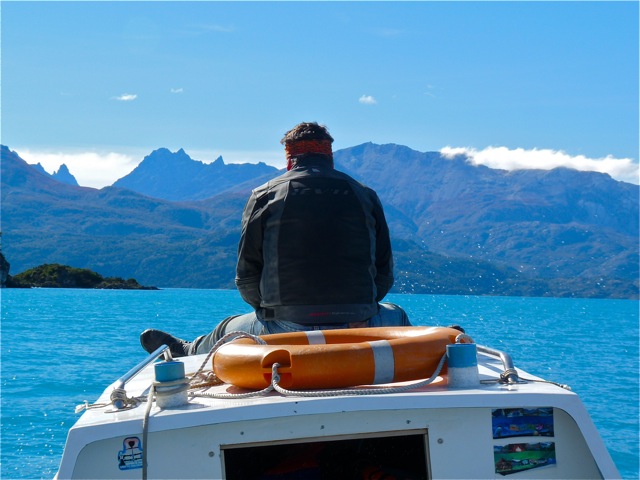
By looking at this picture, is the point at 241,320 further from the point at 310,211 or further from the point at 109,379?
the point at 109,379

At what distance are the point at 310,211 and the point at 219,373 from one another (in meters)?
1.73

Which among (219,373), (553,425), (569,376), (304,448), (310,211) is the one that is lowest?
(569,376)

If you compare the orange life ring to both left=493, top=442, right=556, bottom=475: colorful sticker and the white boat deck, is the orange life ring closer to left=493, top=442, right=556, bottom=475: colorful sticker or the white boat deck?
the white boat deck

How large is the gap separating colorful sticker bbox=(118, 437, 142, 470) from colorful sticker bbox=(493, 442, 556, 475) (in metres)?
1.55

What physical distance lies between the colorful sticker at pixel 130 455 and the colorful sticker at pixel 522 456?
5.07 ft

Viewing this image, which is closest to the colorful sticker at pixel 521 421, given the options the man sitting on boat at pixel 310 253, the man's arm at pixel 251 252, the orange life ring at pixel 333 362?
the orange life ring at pixel 333 362

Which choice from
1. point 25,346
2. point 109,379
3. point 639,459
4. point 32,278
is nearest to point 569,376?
point 639,459

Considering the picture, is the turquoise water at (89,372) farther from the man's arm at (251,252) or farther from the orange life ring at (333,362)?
the orange life ring at (333,362)

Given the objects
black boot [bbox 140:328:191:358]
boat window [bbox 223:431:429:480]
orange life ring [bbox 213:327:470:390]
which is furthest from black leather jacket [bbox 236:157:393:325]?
orange life ring [bbox 213:327:470:390]

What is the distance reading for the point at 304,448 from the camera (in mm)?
4609

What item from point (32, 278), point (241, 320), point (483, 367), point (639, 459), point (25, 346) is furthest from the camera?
point (32, 278)

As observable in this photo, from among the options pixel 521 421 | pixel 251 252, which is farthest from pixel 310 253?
pixel 521 421

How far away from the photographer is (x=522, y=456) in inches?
129

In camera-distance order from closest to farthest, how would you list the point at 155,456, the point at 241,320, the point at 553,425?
the point at 155,456 < the point at 553,425 < the point at 241,320
